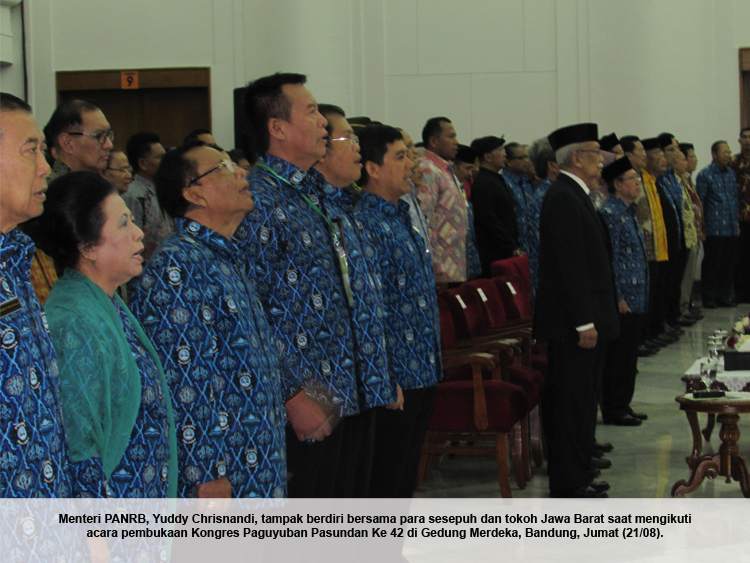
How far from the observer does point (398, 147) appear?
3.20 metres

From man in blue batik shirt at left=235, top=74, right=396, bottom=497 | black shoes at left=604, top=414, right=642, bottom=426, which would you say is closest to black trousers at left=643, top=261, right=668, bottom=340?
black shoes at left=604, top=414, right=642, bottom=426

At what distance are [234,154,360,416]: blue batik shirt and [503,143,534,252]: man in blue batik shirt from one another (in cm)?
607

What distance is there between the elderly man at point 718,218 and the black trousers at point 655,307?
2.35 metres

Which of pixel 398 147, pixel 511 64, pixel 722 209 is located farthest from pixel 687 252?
pixel 398 147

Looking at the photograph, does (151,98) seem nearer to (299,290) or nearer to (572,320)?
(572,320)

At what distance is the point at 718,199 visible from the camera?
10.0 meters

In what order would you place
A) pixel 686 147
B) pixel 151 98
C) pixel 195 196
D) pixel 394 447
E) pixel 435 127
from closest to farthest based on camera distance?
pixel 195 196
pixel 394 447
pixel 435 127
pixel 151 98
pixel 686 147

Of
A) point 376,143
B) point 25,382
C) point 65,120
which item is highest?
point 65,120

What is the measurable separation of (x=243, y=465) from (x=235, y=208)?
0.59 metres

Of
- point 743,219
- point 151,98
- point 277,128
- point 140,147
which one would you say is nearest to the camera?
point 277,128

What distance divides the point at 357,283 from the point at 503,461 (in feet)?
5.36

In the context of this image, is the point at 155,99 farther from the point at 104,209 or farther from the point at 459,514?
the point at 104,209

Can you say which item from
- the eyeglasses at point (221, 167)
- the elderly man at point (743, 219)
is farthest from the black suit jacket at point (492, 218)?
the eyeglasses at point (221, 167)

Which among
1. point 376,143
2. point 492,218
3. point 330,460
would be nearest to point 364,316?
point 330,460
